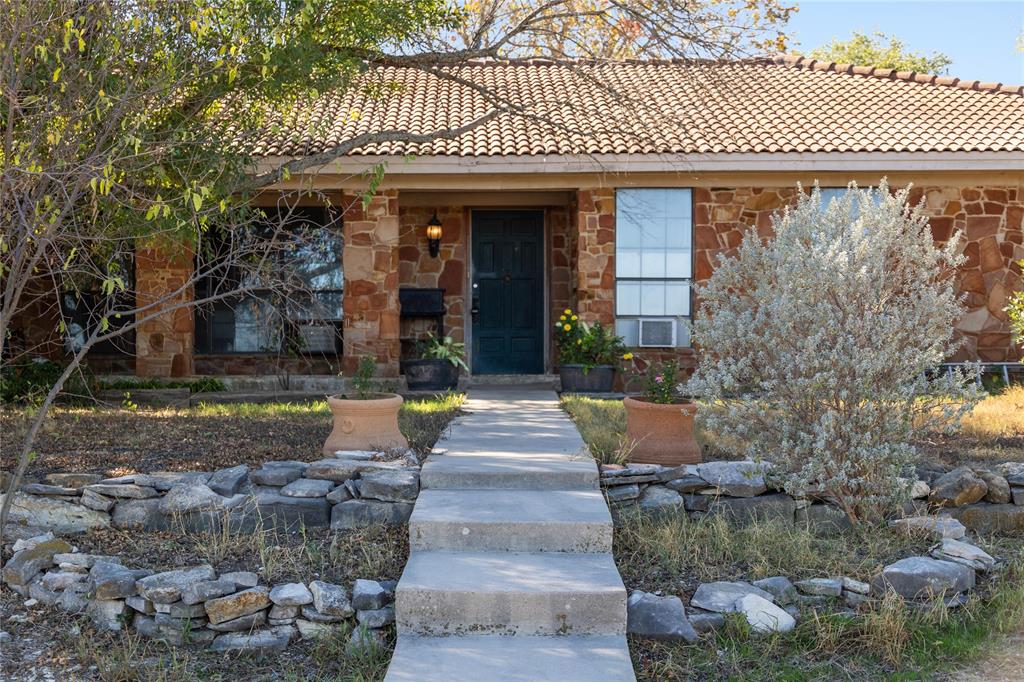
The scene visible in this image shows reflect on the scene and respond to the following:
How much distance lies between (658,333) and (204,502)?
23.0 ft

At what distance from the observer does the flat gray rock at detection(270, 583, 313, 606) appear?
468 cm

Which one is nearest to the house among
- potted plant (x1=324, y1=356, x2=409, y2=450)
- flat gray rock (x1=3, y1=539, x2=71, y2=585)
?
potted plant (x1=324, y1=356, x2=409, y2=450)

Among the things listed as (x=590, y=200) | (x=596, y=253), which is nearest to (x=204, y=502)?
(x=596, y=253)

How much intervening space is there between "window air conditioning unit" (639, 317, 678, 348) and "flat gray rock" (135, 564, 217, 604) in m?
7.40

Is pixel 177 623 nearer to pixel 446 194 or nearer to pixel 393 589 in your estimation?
pixel 393 589

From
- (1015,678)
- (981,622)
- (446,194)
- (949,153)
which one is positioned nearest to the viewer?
(1015,678)

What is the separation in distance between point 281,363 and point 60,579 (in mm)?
7165

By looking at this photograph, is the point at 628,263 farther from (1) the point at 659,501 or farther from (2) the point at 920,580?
(2) the point at 920,580

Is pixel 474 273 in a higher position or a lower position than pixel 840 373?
higher

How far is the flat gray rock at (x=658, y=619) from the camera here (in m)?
4.46

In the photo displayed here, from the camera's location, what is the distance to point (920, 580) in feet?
15.5

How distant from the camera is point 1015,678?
13.5 ft

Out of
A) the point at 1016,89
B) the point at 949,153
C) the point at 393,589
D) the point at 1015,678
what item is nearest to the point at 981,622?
the point at 1015,678

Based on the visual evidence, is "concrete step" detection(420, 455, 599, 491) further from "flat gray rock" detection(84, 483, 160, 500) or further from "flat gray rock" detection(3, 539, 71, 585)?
"flat gray rock" detection(3, 539, 71, 585)
